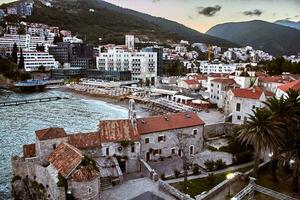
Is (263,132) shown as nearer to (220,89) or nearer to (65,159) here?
(65,159)

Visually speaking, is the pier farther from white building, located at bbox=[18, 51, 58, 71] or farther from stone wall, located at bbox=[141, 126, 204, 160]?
stone wall, located at bbox=[141, 126, 204, 160]

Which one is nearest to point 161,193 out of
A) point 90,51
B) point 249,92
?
point 249,92

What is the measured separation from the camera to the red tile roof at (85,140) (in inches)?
1373

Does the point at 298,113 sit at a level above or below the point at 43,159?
above

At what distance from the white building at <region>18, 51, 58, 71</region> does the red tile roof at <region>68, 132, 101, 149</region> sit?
12713 centimetres

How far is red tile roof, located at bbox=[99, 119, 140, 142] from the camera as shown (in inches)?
1425

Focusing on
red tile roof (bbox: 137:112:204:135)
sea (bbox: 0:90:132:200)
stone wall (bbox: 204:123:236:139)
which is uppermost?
red tile roof (bbox: 137:112:204:135)

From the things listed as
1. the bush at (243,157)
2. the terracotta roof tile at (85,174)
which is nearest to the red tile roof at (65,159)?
the terracotta roof tile at (85,174)

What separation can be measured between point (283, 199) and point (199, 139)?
59.6 feet

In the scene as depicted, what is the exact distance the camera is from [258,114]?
31.2 meters

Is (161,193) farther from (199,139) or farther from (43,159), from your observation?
(199,139)

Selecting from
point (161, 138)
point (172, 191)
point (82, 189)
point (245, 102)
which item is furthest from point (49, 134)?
point (245, 102)

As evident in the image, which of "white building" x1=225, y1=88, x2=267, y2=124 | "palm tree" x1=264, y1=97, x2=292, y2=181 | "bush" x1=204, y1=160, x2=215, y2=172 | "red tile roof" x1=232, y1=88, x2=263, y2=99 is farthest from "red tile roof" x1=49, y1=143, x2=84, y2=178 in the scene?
"red tile roof" x1=232, y1=88, x2=263, y2=99

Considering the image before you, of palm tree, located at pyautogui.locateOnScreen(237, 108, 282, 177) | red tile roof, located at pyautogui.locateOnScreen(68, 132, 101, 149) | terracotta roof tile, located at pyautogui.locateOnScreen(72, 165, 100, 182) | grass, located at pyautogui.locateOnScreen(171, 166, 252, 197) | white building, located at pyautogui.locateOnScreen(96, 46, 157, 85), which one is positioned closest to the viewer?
terracotta roof tile, located at pyautogui.locateOnScreen(72, 165, 100, 182)
